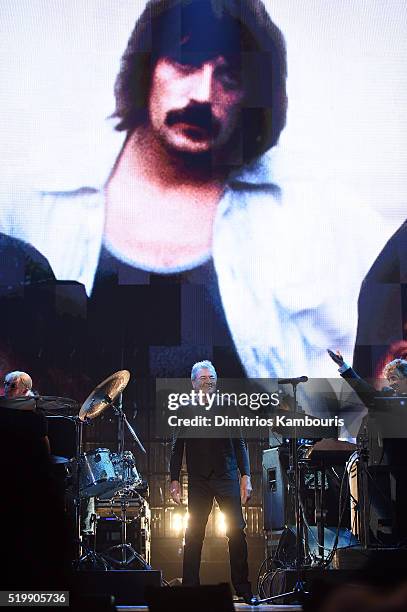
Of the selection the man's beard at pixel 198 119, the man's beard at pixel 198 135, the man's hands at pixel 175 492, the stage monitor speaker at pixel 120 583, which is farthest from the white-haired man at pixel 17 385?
the man's beard at pixel 198 119

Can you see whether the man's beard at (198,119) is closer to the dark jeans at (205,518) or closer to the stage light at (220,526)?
the dark jeans at (205,518)

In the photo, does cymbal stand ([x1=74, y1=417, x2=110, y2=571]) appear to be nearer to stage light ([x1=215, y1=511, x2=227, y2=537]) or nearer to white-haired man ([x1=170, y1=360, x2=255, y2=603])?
white-haired man ([x1=170, y1=360, x2=255, y2=603])

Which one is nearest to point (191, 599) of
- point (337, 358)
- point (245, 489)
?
point (245, 489)

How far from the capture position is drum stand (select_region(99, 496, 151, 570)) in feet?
18.9

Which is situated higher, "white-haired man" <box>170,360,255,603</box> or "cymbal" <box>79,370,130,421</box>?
"cymbal" <box>79,370,130,421</box>

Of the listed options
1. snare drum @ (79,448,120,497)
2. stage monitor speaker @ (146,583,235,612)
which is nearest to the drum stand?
snare drum @ (79,448,120,497)

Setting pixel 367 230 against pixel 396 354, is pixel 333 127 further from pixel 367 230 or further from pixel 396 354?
pixel 396 354

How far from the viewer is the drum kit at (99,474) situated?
5.40 meters

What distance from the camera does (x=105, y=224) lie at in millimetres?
6547

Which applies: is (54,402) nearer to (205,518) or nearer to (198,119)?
(205,518)

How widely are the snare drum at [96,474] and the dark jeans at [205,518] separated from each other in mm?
687

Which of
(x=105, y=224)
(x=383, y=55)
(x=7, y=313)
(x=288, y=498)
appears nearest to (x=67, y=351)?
(x=7, y=313)

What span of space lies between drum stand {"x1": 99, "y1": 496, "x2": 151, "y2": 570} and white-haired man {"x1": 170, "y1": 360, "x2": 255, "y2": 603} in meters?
0.70

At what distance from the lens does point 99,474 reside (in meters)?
5.68
